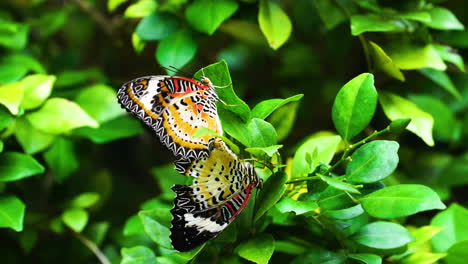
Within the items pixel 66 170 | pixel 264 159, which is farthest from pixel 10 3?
pixel 264 159

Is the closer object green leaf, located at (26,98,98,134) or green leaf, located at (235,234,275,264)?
green leaf, located at (235,234,275,264)

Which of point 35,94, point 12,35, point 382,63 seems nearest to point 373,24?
point 382,63

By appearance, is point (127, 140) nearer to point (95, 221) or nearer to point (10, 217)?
point (95, 221)

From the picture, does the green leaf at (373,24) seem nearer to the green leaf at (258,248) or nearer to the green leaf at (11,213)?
the green leaf at (258,248)

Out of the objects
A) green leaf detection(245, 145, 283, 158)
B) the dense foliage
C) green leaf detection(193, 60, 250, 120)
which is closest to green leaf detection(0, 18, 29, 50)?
the dense foliage

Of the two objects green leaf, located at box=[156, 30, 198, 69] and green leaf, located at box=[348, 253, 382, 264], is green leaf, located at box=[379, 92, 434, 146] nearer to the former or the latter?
green leaf, located at box=[348, 253, 382, 264]

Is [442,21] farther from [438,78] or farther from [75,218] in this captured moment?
[75,218]

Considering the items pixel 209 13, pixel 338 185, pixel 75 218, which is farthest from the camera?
pixel 75 218
